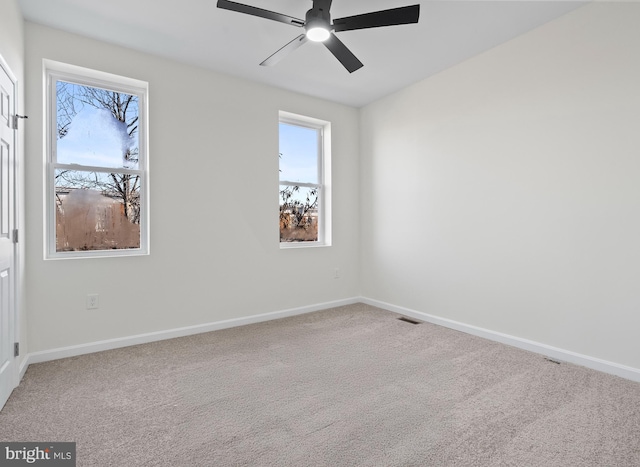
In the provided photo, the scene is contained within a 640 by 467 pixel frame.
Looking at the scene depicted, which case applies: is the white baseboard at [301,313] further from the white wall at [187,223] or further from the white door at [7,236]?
the white door at [7,236]

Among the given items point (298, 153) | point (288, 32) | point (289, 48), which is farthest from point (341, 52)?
point (298, 153)

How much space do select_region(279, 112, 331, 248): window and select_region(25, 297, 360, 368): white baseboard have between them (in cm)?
83

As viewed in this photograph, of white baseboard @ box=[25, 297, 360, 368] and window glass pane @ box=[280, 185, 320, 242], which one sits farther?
window glass pane @ box=[280, 185, 320, 242]

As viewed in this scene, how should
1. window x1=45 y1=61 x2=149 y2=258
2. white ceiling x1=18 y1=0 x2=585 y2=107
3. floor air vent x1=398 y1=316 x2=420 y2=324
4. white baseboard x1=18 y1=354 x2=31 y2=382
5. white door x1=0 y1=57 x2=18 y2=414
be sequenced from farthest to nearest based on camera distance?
floor air vent x1=398 y1=316 x2=420 y2=324, window x1=45 y1=61 x2=149 y2=258, white ceiling x1=18 y1=0 x2=585 y2=107, white baseboard x1=18 y1=354 x2=31 y2=382, white door x1=0 y1=57 x2=18 y2=414

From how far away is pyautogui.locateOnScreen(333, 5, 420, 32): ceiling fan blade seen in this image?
2105 millimetres

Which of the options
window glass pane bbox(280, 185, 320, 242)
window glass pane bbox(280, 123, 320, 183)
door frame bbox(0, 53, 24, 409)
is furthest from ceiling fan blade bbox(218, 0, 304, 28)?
window glass pane bbox(280, 185, 320, 242)

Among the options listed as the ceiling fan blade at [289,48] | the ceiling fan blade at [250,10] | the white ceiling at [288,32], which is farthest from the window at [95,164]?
the ceiling fan blade at [250,10]

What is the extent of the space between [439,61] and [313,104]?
1.58 metres

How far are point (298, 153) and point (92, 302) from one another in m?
2.75

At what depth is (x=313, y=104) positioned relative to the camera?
4363 mm

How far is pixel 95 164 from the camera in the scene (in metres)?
3.12

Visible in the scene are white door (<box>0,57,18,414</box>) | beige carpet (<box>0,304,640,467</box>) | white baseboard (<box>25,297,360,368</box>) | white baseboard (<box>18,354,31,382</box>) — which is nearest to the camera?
beige carpet (<box>0,304,640,467</box>)

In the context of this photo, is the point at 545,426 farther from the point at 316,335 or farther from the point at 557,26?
the point at 557,26

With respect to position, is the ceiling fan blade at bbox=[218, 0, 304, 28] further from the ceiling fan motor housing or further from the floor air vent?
the floor air vent
